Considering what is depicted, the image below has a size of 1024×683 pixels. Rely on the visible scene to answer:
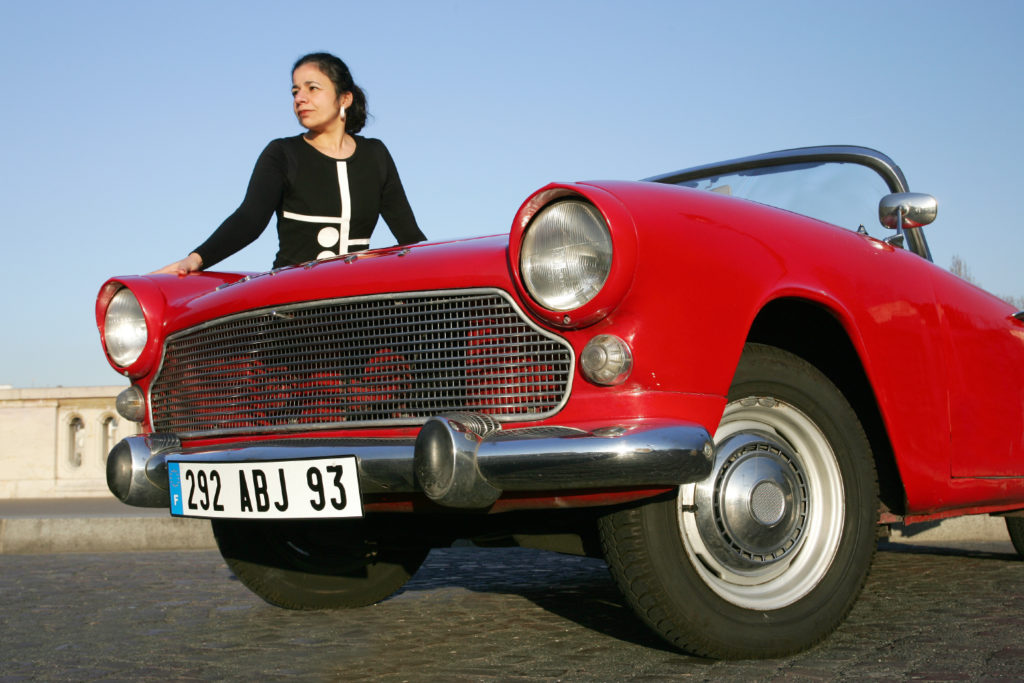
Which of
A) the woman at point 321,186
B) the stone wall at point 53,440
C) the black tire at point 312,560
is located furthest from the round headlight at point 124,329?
the stone wall at point 53,440

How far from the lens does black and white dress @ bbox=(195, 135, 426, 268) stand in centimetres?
385

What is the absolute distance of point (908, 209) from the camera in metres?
3.74

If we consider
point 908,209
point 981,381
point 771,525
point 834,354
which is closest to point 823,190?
point 908,209

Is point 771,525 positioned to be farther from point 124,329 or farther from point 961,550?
point 961,550

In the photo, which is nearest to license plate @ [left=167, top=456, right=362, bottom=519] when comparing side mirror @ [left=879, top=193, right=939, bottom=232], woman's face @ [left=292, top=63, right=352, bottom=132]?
woman's face @ [left=292, top=63, right=352, bottom=132]

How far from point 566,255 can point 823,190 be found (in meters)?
1.99

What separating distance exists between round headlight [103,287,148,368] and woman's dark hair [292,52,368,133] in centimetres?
115

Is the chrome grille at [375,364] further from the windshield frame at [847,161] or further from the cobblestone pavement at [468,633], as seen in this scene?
the windshield frame at [847,161]

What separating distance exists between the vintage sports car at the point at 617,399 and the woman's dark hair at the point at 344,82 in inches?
40.4

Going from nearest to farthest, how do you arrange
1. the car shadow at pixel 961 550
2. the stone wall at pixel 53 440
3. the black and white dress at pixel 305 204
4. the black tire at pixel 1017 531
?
1. the black and white dress at pixel 305 204
2. the black tire at pixel 1017 531
3. the car shadow at pixel 961 550
4. the stone wall at pixel 53 440

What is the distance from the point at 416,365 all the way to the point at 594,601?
1.48 meters

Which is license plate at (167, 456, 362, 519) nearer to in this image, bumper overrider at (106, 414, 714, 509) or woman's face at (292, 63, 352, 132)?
bumper overrider at (106, 414, 714, 509)

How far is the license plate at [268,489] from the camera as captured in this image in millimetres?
2600

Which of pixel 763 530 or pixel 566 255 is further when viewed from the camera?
pixel 763 530
